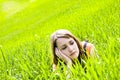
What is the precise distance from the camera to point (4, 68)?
798 centimetres

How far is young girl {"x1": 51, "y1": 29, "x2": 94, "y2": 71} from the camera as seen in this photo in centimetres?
597

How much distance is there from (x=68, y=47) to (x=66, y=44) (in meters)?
0.09

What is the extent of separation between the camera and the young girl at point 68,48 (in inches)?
235

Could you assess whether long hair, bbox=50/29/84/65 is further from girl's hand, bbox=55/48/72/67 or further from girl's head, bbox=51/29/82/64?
girl's hand, bbox=55/48/72/67

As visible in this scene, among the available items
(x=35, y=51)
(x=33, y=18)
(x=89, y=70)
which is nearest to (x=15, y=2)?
(x=33, y=18)

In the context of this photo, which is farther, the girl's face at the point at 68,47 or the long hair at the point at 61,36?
the long hair at the point at 61,36

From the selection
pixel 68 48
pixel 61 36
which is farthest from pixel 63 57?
pixel 61 36

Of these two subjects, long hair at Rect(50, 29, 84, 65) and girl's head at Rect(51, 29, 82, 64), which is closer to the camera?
girl's head at Rect(51, 29, 82, 64)

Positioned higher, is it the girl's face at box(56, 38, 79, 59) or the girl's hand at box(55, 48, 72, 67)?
the girl's face at box(56, 38, 79, 59)

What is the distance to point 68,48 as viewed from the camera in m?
6.11

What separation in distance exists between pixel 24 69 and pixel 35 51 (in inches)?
81.6

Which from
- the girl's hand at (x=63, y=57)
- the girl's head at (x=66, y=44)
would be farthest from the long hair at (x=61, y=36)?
the girl's hand at (x=63, y=57)

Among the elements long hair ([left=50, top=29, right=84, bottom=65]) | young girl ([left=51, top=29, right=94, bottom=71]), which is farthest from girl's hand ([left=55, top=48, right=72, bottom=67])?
long hair ([left=50, top=29, right=84, bottom=65])

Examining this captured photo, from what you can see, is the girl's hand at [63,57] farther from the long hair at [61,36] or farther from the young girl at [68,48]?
the long hair at [61,36]
